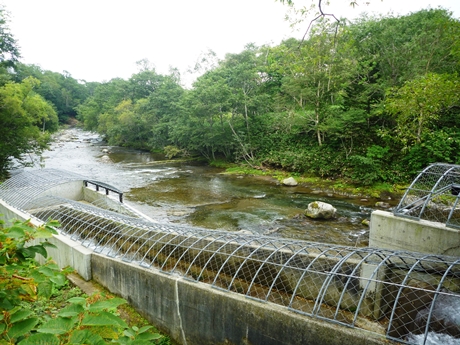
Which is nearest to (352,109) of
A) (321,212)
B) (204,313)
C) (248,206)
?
(321,212)

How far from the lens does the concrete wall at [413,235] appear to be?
7.24 m

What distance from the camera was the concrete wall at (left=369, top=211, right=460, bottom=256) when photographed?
7242 mm

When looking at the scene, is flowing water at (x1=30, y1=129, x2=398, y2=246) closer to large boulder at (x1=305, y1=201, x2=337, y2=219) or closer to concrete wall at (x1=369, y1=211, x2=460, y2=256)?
large boulder at (x1=305, y1=201, x2=337, y2=219)

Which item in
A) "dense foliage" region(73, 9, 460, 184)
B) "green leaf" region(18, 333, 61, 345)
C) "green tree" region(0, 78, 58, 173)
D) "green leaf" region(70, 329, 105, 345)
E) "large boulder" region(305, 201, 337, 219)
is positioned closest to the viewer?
"green leaf" region(18, 333, 61, 345)

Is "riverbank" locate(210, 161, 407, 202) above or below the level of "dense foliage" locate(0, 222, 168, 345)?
below

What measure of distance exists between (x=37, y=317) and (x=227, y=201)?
16140mm

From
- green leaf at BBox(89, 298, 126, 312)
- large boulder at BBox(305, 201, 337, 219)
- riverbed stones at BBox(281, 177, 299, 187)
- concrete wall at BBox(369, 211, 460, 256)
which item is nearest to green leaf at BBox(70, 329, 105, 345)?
green leaf at BBox(89, 298, 126, 312)

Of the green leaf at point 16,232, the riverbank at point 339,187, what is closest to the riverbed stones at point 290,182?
the riverbank at point 339,187

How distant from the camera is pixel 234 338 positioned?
595 cm

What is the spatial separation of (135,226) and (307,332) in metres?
6.36

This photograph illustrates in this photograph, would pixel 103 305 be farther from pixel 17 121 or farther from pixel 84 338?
pixel 17 121

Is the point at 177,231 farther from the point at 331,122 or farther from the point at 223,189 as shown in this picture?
the point at 331,122

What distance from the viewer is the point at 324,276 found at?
744 cm

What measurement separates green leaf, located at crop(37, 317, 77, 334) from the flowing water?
11239 mm
